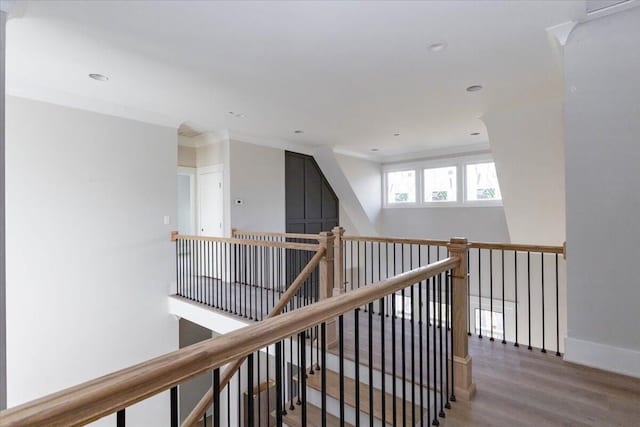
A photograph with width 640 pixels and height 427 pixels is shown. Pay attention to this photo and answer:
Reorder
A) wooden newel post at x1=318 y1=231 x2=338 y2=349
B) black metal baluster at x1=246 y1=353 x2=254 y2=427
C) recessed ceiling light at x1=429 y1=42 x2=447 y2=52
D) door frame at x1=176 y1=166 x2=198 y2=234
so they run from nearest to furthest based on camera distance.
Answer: black metal baluster at x1=246 y1=353 x2=254 y2=427, recessed ceiling light at x1=429 y1=42 x2=447 y2=52, wooden newel post at x1=318 y1=231 x2=338 y2=349, door frame at x1=176 y1=166 x2=198 y2=234

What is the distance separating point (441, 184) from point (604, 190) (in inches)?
198

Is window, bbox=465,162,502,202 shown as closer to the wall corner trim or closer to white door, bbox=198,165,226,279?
the wall corner trim

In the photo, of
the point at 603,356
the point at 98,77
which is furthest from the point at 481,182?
the point at 98,77

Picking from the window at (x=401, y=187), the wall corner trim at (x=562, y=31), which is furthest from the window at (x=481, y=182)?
the wall corner trim at (x=562, y=31)

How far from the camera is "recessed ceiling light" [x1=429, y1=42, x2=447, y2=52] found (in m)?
2.67

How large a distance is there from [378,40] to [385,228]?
19.5 ft

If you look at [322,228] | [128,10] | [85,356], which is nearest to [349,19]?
[128,10]

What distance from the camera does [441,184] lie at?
23.8 ft

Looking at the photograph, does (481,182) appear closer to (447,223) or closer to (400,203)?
(447,223)

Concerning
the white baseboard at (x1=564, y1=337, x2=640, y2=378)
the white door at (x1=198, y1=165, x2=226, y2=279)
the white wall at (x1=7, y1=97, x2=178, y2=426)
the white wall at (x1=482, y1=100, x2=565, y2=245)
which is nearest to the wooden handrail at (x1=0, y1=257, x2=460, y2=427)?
the white baseboard at (x1=564, y1=337, x2=640, y2=378)

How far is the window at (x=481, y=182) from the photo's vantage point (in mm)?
6543

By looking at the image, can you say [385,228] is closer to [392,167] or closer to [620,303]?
[392,167]

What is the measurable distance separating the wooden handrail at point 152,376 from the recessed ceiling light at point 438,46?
2441 millimetres

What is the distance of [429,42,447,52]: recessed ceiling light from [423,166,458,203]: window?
4.68 meters
